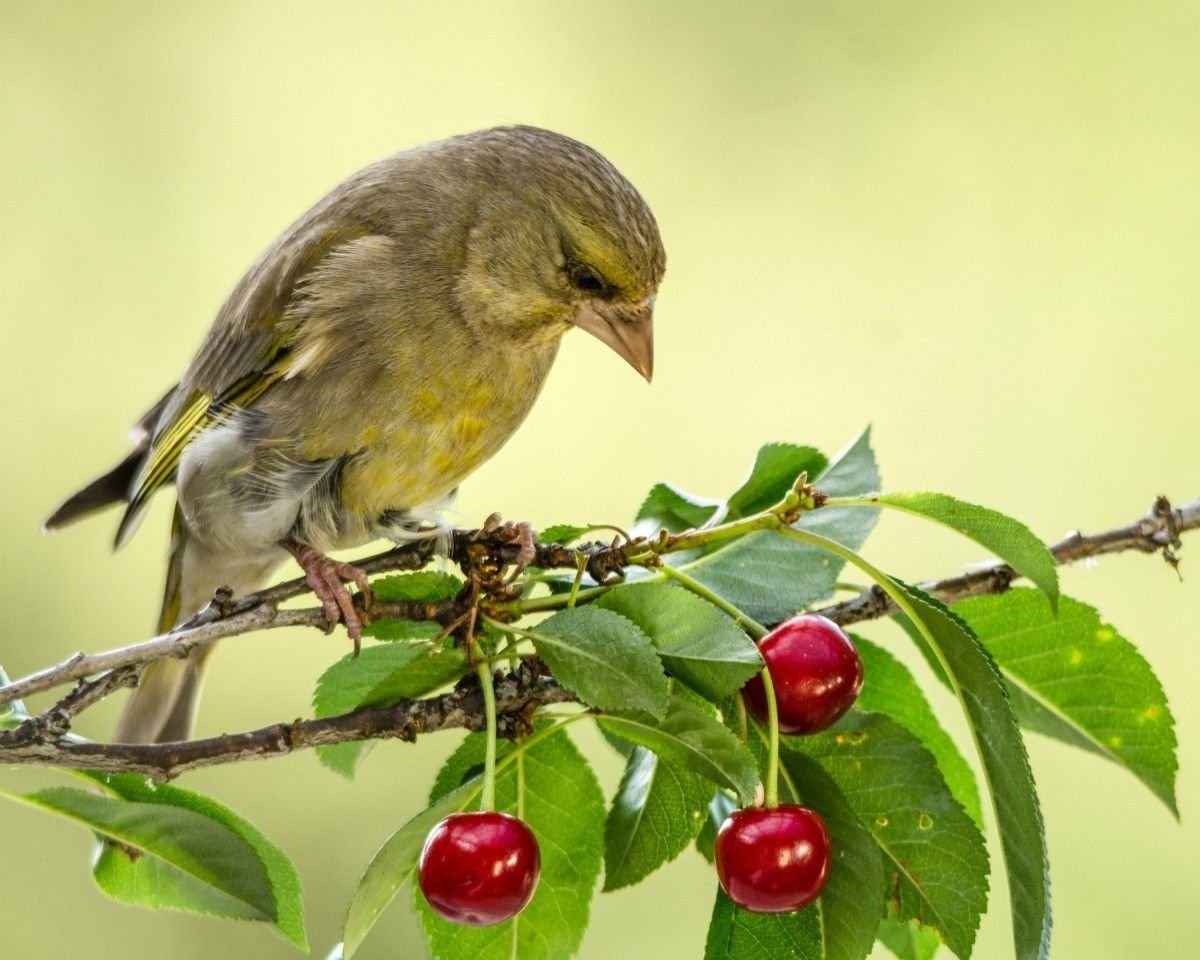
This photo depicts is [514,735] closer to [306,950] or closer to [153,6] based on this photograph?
[306,950]

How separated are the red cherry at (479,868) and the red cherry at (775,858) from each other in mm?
200

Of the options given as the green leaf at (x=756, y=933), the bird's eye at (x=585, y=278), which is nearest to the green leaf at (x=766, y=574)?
the green leaf at (x=756, y=933)

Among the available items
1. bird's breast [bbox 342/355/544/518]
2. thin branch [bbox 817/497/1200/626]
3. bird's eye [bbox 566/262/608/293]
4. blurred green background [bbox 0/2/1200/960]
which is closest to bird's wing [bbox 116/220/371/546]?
bird's breast [bbox 342/355/544/518]

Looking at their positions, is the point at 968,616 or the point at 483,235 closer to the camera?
the point at 968,616

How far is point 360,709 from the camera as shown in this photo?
171cm

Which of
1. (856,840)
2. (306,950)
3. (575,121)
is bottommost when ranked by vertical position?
(306,950)

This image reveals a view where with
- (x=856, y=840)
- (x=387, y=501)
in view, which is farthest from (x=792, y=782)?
(x=387, y=501)

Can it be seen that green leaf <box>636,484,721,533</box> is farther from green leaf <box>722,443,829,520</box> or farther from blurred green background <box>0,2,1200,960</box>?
blurred green background <box>0,2,1200,960</box>

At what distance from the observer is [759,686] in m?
1.65

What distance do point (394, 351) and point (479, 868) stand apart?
1.39 meters

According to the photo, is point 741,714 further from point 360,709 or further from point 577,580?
point 360,709

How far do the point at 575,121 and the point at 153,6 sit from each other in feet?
6.57

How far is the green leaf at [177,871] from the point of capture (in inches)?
70.9

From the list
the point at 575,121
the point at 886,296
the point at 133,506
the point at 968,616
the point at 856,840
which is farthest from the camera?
the point at 575,121
